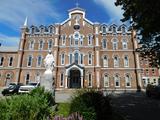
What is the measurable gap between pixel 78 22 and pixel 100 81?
A: 14.0 metres

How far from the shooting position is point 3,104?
609 cm

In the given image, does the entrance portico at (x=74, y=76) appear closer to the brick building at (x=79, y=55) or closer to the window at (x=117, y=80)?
the brick building at (x=79, y=55)

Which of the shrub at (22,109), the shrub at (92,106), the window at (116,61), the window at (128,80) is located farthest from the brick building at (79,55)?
the shrub at (22,109)

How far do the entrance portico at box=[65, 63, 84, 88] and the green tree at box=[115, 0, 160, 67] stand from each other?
958 inches

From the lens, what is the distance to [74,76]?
4050 cm

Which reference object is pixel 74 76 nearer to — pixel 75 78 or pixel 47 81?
pixel 75 78

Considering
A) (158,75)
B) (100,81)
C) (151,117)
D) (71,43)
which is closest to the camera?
(151,117)

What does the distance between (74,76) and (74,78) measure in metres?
0.44

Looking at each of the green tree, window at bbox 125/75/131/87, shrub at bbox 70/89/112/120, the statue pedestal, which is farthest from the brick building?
shrub at bbox 70/89/112/120

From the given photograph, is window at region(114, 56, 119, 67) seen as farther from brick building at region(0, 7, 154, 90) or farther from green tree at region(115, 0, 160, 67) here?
green tree at region(115, 0, 160, 67)

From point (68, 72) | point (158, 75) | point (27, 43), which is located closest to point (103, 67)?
point (68, 72)

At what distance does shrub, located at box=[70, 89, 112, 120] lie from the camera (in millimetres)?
7901

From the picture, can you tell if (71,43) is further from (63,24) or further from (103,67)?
(103,67)

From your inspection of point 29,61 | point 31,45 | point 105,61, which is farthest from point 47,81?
point 31,45
